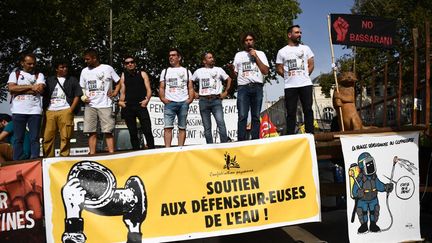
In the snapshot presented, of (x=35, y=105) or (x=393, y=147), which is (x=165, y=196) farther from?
(x=393, y=147)

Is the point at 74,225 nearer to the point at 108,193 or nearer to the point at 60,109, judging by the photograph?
the point at 108,193

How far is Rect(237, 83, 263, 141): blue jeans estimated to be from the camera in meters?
6.58

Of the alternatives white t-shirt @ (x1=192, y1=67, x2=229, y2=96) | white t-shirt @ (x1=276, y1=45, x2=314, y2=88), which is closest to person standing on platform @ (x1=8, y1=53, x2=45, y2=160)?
white t-shirt @ (x1=192, y1=67, x2=229, y2=96)

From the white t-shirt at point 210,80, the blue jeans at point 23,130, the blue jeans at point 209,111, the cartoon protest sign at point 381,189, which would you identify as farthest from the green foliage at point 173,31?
the cartoon protest sign at point 381,189

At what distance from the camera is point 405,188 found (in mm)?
5629

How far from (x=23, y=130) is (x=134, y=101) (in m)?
1.47

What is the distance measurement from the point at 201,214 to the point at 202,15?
19.3 m

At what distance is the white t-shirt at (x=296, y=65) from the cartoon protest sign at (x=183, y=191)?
115 cm

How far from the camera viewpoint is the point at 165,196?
511 cm

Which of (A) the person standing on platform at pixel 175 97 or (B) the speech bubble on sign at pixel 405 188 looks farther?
(A) the person standing on platform at pixel 175 97

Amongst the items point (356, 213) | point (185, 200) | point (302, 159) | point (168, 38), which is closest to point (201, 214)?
point (185, 200)

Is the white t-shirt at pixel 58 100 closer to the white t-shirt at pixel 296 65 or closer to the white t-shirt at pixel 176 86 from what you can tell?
the white t-shirt at pixel 176 86

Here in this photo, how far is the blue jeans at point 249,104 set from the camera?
259 inches

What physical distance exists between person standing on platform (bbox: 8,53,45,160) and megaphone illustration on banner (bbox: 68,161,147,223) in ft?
4.44
